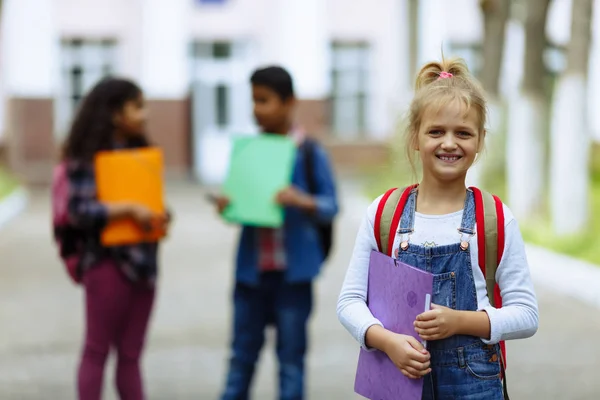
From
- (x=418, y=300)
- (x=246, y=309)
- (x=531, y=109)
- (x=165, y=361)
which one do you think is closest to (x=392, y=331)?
(x=418, y=300)

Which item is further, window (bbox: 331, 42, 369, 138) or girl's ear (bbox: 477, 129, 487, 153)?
window (bbox: 331, 42, 369, 138)

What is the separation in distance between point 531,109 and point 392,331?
33.9 ft

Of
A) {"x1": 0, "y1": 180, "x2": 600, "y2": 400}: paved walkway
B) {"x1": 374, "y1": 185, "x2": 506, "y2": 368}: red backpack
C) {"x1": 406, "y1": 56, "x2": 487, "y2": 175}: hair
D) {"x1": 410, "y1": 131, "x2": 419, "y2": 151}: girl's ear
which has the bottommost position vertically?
{"x1": 0, "y1": 180, "x2": 600, "y2": 400}: paved walkway

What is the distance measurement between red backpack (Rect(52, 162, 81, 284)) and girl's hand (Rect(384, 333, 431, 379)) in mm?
2390

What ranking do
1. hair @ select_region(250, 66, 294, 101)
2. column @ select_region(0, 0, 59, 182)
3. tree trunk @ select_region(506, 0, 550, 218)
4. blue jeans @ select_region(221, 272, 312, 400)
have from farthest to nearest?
column @ select_region(0, 0, 59, 182), tree trunk @ select_region(506, 0, 550, 218), blue jeans @ select_region(221, 272, 312, 400), hair @ select_region(250, 66, 294, 101)

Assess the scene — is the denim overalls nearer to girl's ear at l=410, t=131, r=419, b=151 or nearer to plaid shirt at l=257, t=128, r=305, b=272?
girl's ear at l=410, t=131, r=419, b=151

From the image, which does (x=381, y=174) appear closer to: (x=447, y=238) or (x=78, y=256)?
(x=78, y=256)

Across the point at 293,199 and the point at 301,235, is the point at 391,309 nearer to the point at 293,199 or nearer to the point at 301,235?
the point at 293,199

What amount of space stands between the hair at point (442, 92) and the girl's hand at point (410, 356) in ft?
1.66

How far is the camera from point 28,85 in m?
24.7

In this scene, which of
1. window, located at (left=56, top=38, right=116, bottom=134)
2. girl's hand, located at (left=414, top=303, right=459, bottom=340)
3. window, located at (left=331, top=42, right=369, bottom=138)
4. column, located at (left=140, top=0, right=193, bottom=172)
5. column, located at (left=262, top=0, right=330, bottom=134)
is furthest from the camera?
window, located at (left=331, top=42, right=369, bottom=138)

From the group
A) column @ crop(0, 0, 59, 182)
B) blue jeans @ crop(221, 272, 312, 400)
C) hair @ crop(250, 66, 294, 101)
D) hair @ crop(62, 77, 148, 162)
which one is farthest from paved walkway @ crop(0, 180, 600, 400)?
column @ crop(0, 0, 59, 182)

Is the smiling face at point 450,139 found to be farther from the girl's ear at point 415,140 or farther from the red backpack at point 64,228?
the red backpack at point 64,228

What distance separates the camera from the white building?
24703 millimetres
